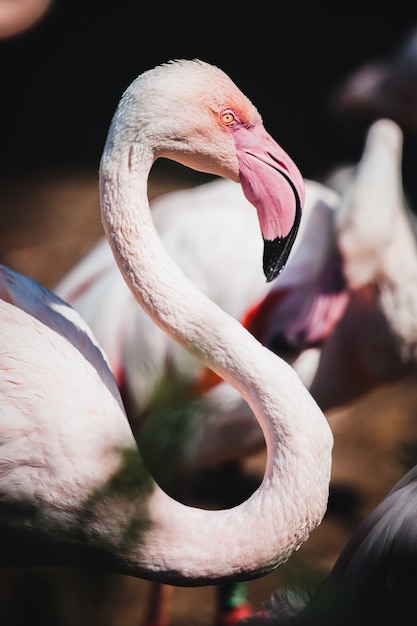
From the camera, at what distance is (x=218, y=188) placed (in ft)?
8.54

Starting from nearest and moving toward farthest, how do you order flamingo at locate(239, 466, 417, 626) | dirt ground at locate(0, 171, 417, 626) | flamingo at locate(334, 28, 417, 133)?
1. dirt ground at locate(0, 171, 417, 626)
2. flamingo at locate(239, 466, 417, 626)
3. flamingo at locate(334, 28, 417, 133)

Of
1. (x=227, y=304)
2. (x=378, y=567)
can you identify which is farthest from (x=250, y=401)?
(x=227, y=304)

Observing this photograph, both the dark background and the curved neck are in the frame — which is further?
the dark background

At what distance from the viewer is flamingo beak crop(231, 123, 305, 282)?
5.05ft

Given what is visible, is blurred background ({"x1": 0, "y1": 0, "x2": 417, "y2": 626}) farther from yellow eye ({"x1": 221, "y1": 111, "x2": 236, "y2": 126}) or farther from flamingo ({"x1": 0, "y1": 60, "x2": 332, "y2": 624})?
yellow eye ({"x1": 221, "y1": 111, "x2": 236, "y2": 126})

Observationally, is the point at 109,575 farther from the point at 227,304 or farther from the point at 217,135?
the point at 227,304

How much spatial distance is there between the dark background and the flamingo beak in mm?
3106

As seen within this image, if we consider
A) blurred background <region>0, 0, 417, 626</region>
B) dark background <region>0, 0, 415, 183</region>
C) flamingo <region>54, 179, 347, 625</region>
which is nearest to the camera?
flamingo <region>54, 179, 347, 625</region>

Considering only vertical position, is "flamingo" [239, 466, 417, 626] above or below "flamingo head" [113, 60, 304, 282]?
below

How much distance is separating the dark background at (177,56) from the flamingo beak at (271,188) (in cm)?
311

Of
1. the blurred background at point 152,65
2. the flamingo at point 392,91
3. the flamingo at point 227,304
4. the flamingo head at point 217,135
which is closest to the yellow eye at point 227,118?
the flamingo head at point 217,135

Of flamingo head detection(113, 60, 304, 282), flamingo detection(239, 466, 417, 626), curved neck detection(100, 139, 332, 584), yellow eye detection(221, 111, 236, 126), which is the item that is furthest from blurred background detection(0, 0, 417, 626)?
yellow eye detection(221, 111, 236, 126)

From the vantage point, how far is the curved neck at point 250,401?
4.67ft

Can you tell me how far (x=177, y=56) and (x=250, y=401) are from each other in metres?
4.12
